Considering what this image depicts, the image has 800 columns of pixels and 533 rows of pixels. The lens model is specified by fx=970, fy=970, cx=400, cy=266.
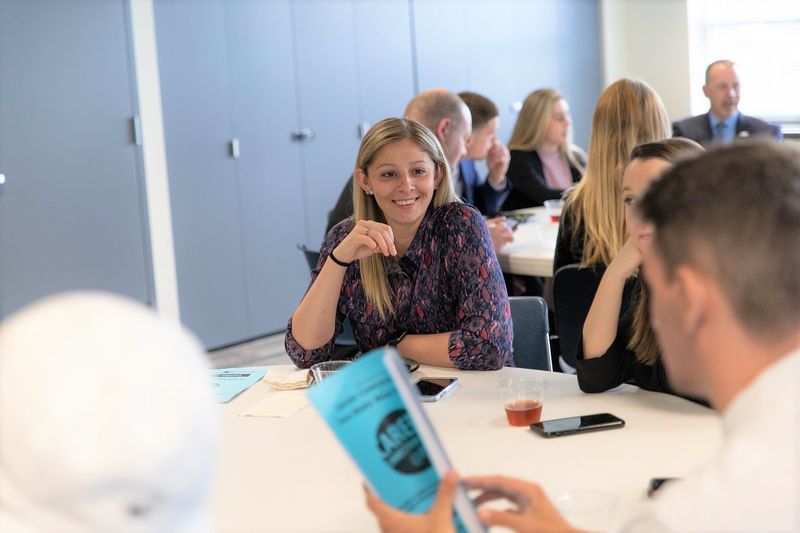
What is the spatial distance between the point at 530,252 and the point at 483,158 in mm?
1384

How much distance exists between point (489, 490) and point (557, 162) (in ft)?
15.9

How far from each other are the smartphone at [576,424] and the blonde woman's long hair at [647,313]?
0.27 meters

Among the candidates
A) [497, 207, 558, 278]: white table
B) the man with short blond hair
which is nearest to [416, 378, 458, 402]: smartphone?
the man with short blond hair

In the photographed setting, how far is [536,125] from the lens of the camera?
589 centimetres

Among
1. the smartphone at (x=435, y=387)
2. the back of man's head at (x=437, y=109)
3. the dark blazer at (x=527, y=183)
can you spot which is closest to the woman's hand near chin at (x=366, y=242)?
the smartphone at (x=435, y=387)

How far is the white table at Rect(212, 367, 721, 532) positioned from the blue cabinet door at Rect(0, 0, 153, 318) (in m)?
3.21

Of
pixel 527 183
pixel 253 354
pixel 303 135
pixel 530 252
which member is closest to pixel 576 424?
pixel 530 252

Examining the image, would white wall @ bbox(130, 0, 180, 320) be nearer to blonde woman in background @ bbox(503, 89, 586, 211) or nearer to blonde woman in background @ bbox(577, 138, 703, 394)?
blonde woman in background @ bbox(503, 89, 586, 211)

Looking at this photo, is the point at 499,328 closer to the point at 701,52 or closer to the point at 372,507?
the point at 372,507

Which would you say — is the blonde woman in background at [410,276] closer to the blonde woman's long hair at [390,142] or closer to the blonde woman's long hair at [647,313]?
the blonde woman's long hair at [390,142]

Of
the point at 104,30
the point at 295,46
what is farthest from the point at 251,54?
the point at 104,30

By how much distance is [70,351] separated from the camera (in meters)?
0.84

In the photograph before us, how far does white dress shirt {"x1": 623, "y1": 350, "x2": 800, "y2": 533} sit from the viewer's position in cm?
102

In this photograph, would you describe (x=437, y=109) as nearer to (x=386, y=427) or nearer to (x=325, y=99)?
(x=325, y=99)
